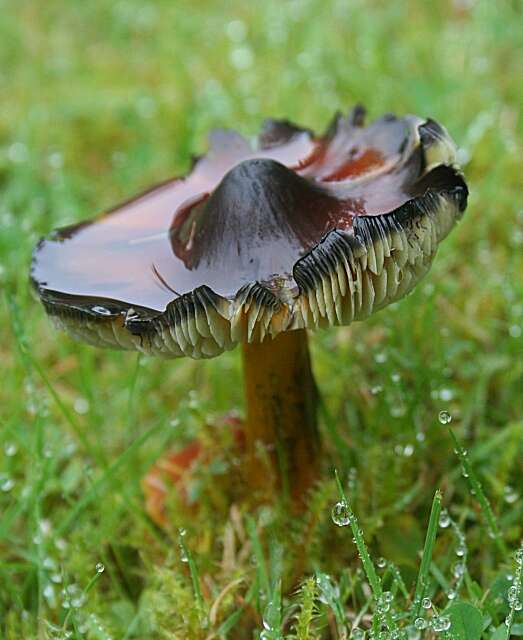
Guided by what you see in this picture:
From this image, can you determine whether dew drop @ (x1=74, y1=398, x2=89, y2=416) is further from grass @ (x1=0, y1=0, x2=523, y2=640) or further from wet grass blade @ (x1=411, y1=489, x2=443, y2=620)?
wet grass blade @ (x1=411, y1=489, x2=443, y2=620)

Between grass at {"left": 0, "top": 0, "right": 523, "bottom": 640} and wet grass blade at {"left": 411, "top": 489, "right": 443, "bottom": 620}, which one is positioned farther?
grass at {"left": 0, "top": 0, "right": 523, "bottom": 640}

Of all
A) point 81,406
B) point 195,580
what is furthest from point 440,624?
point 81,406

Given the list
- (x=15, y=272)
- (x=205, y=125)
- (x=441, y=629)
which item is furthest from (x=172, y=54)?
(x=441, y=629)

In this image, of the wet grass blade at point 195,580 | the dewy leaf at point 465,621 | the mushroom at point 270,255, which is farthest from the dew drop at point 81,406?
the dewy leaf at point 465,621

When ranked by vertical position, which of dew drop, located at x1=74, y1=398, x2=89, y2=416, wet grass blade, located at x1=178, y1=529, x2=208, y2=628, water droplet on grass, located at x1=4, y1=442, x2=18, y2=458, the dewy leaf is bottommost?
the dewy leaf

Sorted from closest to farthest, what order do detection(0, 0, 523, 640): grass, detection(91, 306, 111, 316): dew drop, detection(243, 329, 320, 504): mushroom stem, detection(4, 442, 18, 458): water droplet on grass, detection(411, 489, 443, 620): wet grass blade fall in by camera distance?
detection(411, 489, 443, 620): wet grass blade, detection(91, 306, 111, 316): dew drop, detection(0, 0, 523, 640): grass, detection(243, 329, 320, 504): mushroom stem, detection(4, 442, 18, 458): water droplet on grass

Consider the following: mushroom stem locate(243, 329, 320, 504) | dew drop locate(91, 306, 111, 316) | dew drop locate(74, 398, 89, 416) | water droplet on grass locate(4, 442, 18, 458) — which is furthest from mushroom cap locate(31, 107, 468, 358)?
dew drop locate(74, 398, 89, 416)

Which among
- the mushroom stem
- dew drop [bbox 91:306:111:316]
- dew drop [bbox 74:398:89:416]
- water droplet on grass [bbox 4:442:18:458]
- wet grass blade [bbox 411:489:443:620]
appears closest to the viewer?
wet grass blade [bbox 411:489:443:620]
